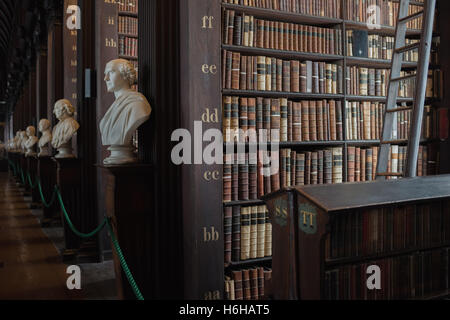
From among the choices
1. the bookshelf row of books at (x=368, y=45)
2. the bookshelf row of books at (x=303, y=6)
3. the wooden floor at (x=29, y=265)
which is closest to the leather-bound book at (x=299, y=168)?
the bookshelf row of books at (x=368, y=45)

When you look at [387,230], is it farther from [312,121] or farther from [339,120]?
[339,120]

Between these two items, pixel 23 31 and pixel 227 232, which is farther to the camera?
pixel 23 31

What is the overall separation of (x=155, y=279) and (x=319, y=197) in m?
1.45

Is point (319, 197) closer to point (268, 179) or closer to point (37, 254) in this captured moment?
point (268, 179)

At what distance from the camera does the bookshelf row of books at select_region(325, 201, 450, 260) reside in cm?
165

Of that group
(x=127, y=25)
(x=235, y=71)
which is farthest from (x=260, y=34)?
(x=127, y=25)

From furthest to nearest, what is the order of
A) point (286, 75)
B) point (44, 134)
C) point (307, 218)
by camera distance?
1. point (44, 134)
2. point (286, 75)
3. point (307, 218)

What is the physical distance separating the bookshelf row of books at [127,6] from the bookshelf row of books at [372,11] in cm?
221

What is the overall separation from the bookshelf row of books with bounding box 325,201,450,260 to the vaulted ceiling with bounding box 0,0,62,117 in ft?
17.6

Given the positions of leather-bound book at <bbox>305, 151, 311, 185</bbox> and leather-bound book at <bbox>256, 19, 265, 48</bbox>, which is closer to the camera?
leather-bound book at <bbox>256, 19, 265, 48</bbox>

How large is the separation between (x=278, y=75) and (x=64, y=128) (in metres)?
2.39

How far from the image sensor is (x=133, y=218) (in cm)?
249

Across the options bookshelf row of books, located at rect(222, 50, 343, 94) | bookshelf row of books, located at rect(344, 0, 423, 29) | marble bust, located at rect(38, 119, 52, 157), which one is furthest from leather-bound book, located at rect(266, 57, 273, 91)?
marble bust, located at rect(38, 119, 52, 157)

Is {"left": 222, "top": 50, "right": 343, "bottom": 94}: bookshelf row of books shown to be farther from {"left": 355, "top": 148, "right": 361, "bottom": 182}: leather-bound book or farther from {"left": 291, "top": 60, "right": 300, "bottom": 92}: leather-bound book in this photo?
{"left": 355, "top": 148, "right": 361, "bottom": 182}: leather-bound book
